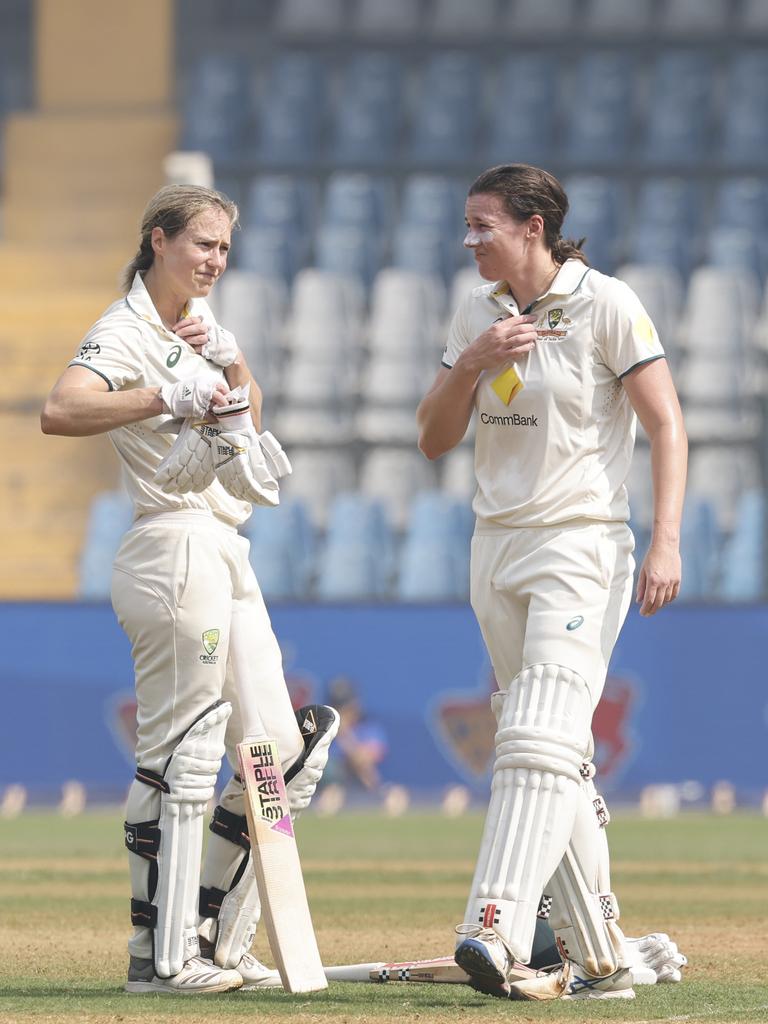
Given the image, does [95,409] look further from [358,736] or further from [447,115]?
[447,115]

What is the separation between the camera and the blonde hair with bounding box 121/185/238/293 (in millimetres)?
5129

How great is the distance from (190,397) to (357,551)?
41.8ft

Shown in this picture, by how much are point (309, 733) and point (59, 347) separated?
15.7m

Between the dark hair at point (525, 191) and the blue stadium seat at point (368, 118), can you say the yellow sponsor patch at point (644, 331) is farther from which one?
the blue stadium seat at point (368, 118)

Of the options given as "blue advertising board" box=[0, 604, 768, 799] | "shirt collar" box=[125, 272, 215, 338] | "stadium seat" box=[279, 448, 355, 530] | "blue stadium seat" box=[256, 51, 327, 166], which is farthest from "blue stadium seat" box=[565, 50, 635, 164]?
"shirt collar" box=[125, 272, 215, 338]

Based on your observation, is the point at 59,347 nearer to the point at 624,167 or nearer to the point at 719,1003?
the point at 624,167

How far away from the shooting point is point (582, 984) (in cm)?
504

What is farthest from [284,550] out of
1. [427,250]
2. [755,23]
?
[755,23]

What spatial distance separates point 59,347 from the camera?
67.6 ft

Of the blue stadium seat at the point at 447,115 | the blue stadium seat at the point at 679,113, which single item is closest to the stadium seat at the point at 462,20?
the blue stadium seat at the point at 447,115

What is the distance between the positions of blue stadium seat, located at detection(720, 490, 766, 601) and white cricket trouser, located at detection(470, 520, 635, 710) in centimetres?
1207

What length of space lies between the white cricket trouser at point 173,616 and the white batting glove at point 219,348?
398mm

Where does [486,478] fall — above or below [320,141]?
below

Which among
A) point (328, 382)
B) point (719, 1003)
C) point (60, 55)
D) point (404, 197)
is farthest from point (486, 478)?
point (60, 55)
